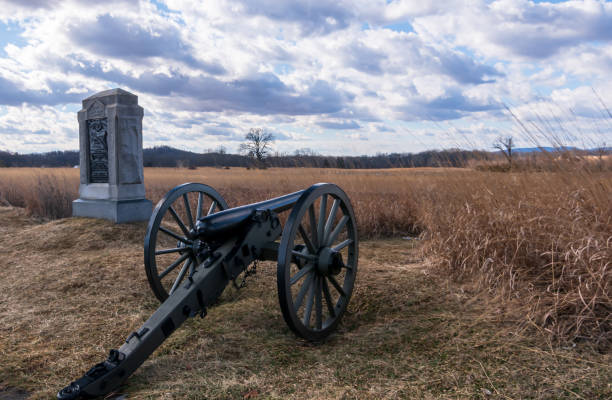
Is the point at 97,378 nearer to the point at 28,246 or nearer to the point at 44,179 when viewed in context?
the point at 28,246

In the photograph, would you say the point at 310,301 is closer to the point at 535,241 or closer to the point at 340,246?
the point at 340,246

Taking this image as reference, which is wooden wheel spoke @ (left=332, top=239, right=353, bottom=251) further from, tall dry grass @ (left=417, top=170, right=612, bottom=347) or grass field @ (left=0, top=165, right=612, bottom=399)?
tall dry grass @ (left=417, top=170, right=612, bottom=347)

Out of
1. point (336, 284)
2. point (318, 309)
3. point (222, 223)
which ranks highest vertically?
point (222, 223)

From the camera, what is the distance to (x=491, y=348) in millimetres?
3160

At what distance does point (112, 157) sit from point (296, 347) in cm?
561

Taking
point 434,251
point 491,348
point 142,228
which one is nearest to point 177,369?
point 491,348

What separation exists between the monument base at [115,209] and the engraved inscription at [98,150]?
44cm

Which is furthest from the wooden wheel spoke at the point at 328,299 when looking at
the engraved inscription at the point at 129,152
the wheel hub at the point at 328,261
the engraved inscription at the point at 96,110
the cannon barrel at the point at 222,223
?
the engraved inscription at the point at 96,110

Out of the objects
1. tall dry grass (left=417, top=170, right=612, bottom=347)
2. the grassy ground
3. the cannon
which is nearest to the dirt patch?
the grassy ground

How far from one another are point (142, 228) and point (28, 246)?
1644 millimetres

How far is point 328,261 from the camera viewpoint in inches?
132

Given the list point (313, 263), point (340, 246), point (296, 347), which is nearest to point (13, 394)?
point (296, 347)

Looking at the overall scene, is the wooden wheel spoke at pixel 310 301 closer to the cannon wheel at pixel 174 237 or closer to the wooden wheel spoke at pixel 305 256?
the wooden wheel spoke at pixel 305 256

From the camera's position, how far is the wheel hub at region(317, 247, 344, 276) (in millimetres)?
3340
